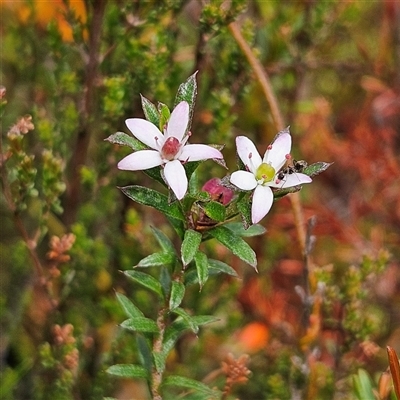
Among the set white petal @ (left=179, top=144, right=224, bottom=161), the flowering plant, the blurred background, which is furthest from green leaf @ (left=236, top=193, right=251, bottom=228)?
the blurred background

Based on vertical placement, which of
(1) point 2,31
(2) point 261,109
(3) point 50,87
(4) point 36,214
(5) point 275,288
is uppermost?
(1) point 2,31

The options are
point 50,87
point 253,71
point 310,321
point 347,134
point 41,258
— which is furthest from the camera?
point 347,134

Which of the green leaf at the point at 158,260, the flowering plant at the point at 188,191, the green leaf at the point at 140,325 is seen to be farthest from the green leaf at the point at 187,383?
the green leaf at the point at 158,260

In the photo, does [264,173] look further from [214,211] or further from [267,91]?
[267,91]

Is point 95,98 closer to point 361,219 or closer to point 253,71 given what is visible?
point 253,71

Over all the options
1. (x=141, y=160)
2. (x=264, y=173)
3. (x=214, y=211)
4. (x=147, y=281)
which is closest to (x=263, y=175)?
(x=264, y=173)

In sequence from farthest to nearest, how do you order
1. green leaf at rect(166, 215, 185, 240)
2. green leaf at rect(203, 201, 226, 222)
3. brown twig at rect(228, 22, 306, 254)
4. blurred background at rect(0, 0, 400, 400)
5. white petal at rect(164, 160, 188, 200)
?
brown twig at rect(228, 22, 306, 254) < blurred background at rect(0, 0, 400, 400) < green leaf at rect(166, 215, 185, 240) < green leaf at rect(203, 201, 226, 222) < white petal at rect(164, 160, 188, 200)

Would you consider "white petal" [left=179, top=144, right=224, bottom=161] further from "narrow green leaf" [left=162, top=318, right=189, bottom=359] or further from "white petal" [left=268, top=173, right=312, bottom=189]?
"narrow green leaf" [left=162, top=318, right=189, bottom=359]

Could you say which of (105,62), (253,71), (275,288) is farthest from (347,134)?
(105,62)
